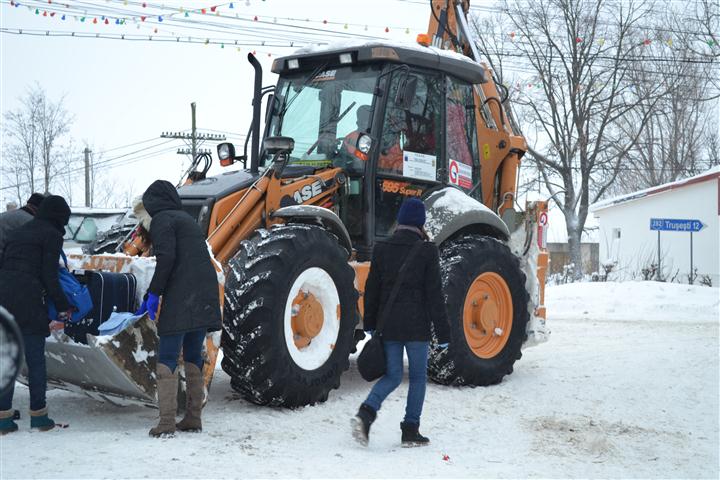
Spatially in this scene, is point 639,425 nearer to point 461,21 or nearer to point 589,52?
point 461,21

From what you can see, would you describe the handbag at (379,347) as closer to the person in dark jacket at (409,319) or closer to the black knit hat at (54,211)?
the person in dark jacket at (409,319)

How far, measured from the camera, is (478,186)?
8914mm

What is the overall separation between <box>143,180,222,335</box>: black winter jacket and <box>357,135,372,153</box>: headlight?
2269 millimetres

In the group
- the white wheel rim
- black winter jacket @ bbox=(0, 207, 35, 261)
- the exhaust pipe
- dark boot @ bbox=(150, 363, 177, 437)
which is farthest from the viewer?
black winter jacket @ bbox=(0, 207, 35, 261)

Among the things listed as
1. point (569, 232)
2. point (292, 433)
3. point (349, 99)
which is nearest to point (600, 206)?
point (569, 232)

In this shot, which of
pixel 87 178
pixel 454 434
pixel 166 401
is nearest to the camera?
pixel 166 401

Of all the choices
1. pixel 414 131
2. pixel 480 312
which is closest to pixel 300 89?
pixel 414 131

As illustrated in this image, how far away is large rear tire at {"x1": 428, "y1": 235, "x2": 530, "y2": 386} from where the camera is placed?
7449mm

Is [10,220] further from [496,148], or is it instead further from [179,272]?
[496,148]

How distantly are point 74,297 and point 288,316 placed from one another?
4.99 feet

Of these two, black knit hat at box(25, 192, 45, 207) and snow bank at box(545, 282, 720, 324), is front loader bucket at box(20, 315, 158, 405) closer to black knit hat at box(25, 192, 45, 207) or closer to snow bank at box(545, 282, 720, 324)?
black knit hat at box(25, 192, 45, 207)

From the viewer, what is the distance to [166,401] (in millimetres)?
5301

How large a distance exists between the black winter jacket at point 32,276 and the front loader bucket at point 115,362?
0.32 meters

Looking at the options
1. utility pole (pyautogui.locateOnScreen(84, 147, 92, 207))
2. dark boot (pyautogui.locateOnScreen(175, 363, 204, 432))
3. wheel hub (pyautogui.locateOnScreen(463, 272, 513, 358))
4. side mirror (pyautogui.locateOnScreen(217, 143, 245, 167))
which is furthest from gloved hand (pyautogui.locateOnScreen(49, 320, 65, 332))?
utility pole (pyautogui.locateOnScreen(84, 147, 92, 207))
